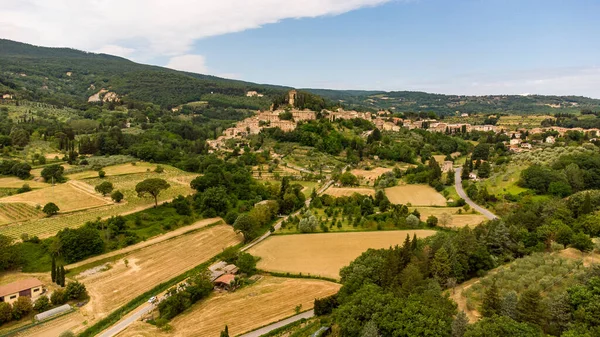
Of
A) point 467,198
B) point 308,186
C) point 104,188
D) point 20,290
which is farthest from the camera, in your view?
point 308,186

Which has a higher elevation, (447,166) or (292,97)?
(292,97)

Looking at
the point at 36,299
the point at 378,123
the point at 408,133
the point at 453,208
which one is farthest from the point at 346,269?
the point at 378,123

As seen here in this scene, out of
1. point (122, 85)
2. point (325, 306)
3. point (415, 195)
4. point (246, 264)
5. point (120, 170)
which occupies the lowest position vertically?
point (246, 264)

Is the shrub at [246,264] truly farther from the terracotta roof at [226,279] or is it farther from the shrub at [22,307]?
the shrub at [22,307]

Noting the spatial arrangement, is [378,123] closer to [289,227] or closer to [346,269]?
[289,227]

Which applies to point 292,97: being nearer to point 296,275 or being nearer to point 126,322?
point 296,275

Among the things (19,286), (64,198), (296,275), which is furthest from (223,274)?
(64,198)
